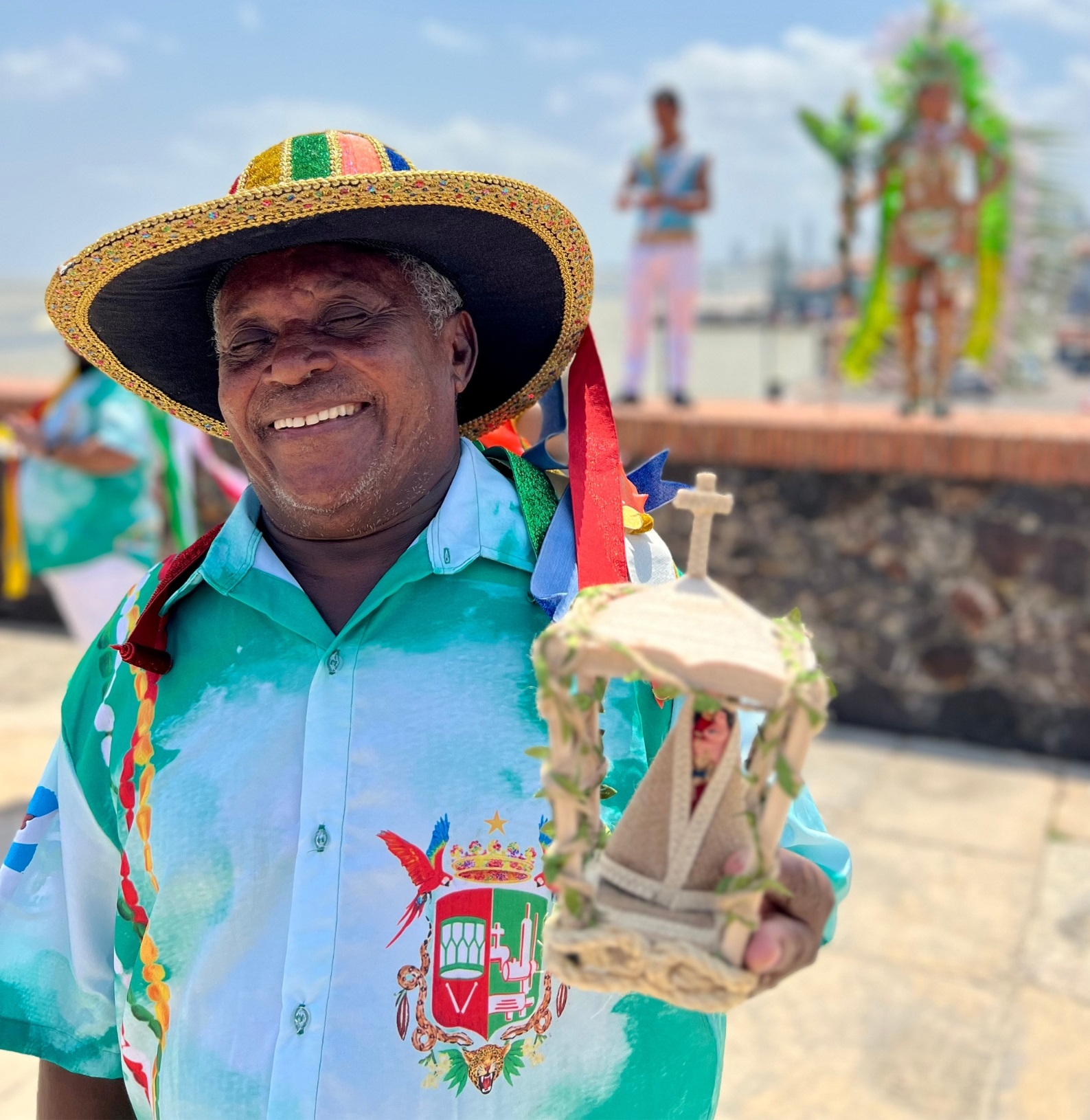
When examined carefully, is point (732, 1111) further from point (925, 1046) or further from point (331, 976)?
point (331, 976)

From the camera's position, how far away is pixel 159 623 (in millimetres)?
1378

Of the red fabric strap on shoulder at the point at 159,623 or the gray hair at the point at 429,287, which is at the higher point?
the gray hair at the point at 429,287

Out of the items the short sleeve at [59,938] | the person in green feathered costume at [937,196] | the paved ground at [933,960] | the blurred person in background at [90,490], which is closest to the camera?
the short sleeve at [59,938]

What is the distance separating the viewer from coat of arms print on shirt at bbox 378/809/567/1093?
120 cm

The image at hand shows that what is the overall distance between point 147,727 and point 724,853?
762 mm

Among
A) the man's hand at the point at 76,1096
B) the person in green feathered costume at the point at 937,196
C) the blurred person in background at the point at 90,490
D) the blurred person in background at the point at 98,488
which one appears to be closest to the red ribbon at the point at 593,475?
the man's hand at the point at 76,1096

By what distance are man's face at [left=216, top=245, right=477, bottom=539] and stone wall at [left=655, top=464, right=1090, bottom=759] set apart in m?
3.76

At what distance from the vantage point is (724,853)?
959 mm

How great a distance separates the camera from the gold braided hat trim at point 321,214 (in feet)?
4.20

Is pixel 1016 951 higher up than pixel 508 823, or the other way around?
pixel 508 823

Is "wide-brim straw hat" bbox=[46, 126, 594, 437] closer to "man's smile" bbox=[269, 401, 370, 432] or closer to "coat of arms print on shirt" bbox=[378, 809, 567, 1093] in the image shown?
"man's smile" bbox=[269, 401, 370, 432]

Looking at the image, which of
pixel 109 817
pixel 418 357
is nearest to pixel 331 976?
pixel 109 817

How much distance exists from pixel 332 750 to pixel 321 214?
633 millimetres

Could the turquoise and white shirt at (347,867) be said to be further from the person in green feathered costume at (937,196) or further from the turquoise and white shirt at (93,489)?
the person in green feathered costume at (937,196)
